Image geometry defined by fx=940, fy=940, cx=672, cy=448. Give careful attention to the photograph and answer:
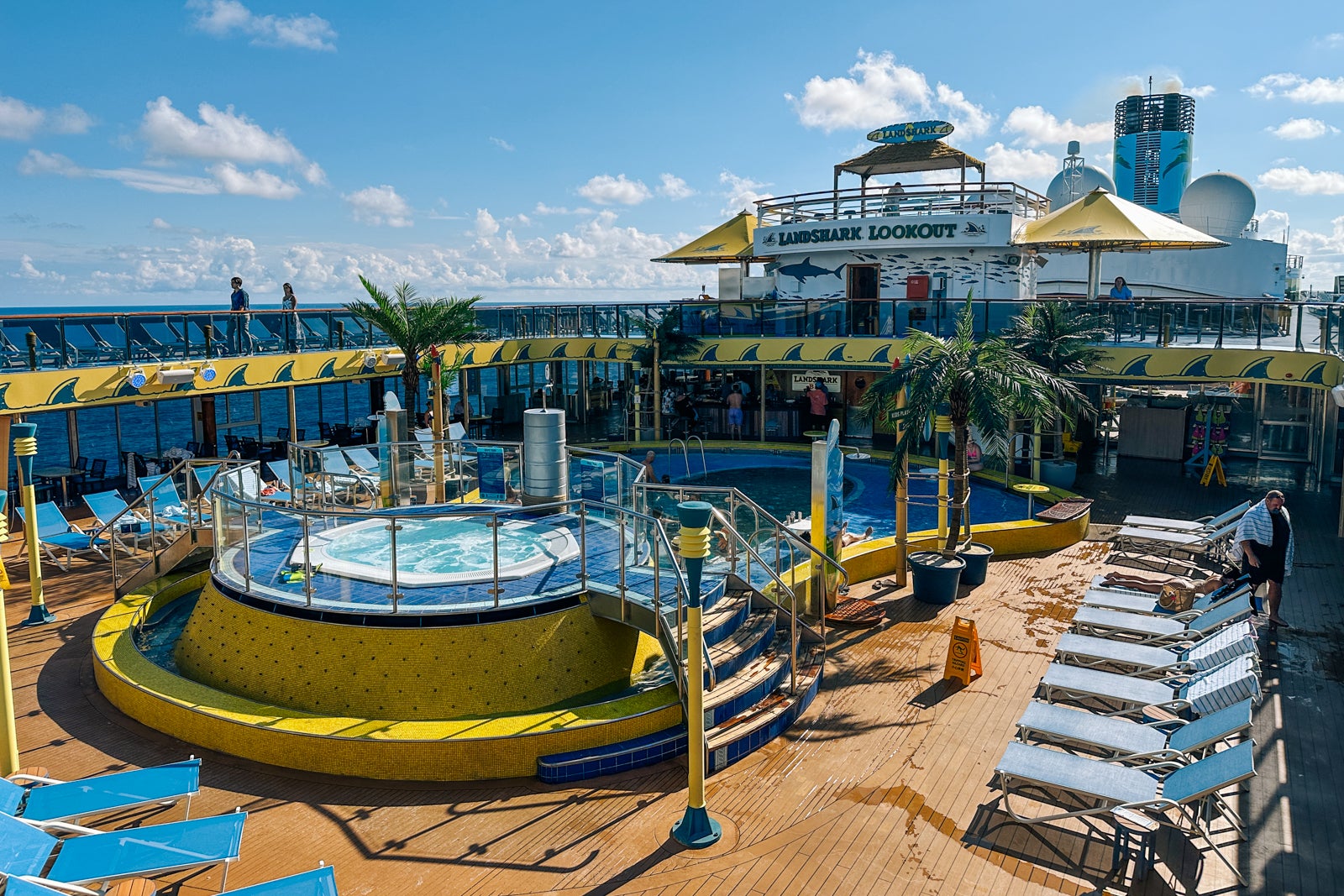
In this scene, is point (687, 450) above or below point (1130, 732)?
above

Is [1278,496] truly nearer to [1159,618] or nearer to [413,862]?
[1159,618]

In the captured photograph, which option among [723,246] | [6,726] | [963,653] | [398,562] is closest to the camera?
[6,726]

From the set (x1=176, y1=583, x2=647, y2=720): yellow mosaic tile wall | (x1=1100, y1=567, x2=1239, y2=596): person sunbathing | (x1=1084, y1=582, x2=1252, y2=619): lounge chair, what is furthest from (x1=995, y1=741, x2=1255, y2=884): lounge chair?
(x1=1100, y1=567, x2=1239, y2=596): person sunbathing

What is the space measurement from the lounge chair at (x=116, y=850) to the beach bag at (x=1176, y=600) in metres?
10.5

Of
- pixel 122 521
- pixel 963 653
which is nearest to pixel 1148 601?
pixel 963 653

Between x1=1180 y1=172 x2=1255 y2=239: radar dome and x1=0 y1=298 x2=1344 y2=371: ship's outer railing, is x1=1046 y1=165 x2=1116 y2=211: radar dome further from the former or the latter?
x1=0 y1=298 x2=1344 y2=371: ship's outer railing

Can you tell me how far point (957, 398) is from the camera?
12711 millimetres

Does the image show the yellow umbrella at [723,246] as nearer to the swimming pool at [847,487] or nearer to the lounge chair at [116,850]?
the swimming pool at [847,487]

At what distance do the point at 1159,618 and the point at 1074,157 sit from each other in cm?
3266

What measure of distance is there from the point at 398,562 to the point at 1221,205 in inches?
1637

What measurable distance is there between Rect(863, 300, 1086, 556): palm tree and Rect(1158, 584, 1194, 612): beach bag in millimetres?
2701

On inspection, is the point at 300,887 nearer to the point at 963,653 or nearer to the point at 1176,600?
the point at 963,653

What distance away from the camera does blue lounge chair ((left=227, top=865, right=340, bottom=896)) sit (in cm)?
577

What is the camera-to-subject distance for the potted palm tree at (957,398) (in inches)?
490
